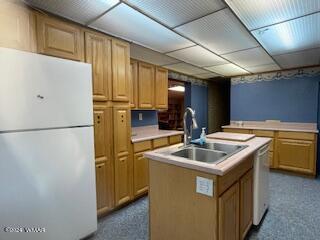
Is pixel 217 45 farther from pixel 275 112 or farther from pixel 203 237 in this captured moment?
pixel 275 112

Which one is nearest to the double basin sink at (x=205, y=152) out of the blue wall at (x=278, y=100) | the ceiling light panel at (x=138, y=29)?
the ceiling light panel at (x=138, y=29)

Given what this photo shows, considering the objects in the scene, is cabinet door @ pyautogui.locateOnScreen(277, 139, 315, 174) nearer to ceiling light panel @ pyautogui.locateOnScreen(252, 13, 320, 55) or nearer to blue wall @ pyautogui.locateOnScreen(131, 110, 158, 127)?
ceiling light panel @ pyautogui.locateOnScreen(252, 13, 320, 55)

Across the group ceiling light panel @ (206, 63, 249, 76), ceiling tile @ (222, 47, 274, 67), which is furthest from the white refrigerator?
ceiling light panel @ (206, 63, 249, 76)

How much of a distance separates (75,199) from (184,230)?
3.30 feet

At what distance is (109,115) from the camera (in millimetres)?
2334

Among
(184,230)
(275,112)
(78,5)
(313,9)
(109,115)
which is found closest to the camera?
(184,230)

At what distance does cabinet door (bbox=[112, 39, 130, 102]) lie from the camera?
238 centimetres

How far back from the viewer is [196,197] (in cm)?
140

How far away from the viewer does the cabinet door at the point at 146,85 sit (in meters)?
3.19

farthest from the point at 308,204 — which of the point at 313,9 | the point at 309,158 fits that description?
the point at 313,9

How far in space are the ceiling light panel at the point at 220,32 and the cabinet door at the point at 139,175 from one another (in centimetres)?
175

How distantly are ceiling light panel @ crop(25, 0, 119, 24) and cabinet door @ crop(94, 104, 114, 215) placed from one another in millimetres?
913

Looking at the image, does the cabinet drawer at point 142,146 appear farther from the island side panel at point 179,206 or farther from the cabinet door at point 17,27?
the cabinet door at point 17,27

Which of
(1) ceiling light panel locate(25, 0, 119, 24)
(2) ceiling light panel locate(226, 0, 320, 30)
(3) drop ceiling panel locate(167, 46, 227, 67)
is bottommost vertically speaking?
(3) drop ceiling panel locate(167, 46, 227, 67)
